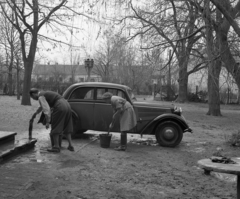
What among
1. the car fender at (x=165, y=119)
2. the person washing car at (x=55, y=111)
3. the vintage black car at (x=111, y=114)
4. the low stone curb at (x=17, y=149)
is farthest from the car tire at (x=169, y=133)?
the low stone curb at (x=17, y=149)

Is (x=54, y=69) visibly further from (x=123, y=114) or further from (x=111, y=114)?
(x=123, y=114)

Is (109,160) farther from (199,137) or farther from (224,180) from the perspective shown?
(199,137)

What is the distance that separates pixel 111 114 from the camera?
8211mm

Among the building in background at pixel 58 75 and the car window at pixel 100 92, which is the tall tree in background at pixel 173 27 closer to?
the car window at pixel 100 92

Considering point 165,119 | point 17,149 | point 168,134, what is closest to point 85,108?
point 165,119

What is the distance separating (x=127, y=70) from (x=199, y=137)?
3045cm

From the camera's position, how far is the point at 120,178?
205 inches

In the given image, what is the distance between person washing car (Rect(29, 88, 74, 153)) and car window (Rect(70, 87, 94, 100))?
1.72 m

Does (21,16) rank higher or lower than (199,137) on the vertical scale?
higher

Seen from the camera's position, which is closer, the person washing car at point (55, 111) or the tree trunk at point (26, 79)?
the person washing car at point (55, 111)

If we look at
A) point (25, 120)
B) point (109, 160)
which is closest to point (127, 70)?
point (25, 120)

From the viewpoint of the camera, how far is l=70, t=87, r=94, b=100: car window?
8.44m

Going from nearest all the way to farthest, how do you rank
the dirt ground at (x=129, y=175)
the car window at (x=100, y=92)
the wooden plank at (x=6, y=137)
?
the dirt ground at (x=129, y=175), the wooden plank at (x=6, y=137), the car window at (x=100, y=92)

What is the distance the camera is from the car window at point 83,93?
844 cm
